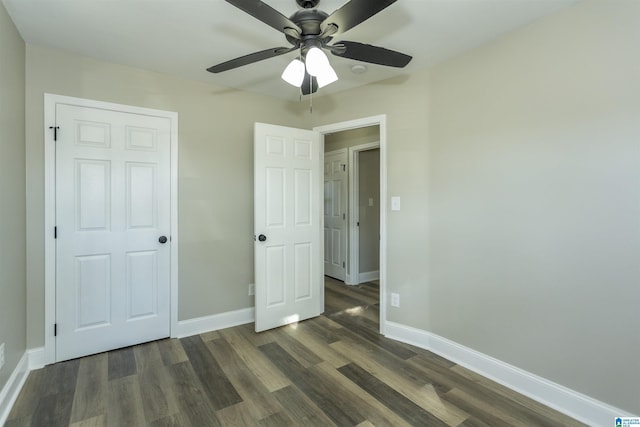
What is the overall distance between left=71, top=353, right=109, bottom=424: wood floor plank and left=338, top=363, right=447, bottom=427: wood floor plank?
1578mm

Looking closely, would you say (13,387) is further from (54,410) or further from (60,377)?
(54,410)

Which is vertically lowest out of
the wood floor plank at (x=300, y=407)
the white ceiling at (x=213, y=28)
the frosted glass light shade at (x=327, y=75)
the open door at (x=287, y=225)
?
the wood floor plank at (x=300, y=407)

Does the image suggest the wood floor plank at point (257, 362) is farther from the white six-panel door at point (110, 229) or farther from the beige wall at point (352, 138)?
the beige wall at point (352, 138)

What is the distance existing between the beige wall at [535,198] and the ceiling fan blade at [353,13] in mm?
1325

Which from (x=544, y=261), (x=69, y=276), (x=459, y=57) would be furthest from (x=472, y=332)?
(x=69, y=276)

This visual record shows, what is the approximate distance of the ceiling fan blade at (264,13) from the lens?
1.21 m

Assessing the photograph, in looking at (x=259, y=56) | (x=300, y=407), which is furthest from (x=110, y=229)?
(x=300, y=407)

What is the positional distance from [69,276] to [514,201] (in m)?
3.38

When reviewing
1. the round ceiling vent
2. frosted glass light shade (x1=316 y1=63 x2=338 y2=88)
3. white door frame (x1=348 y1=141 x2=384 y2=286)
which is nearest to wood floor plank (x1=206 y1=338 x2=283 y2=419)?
frosted glass light shade (x1=316 y1=63 x2=338 y2=88)

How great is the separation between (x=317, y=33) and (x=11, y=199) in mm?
2171

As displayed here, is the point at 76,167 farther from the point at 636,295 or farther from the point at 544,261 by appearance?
the point at 636,295

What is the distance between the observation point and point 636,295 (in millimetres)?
1581

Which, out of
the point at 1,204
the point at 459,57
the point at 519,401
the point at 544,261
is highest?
the point at 459,57

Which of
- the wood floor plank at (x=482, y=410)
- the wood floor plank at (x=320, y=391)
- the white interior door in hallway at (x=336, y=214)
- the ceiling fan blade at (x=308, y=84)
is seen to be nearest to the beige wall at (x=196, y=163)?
the wood floor plank at (x=320, y=391)
